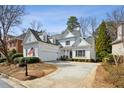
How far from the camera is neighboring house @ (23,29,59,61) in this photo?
13.5 metres

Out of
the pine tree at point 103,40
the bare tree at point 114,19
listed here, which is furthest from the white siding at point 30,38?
the pine tree at point 103,40

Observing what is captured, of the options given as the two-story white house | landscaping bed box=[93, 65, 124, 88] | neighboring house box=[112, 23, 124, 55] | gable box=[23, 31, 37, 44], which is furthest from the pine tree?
gable box=[23, 31, 37, 44]

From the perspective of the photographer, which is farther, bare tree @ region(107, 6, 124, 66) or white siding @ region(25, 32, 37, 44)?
white siding @ region(25, 32, 37, 44)

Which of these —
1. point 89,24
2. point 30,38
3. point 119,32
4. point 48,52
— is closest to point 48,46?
point 48,52

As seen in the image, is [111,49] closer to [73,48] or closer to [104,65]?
[104,65]

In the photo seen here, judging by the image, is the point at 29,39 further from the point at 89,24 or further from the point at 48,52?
the point at 89,24

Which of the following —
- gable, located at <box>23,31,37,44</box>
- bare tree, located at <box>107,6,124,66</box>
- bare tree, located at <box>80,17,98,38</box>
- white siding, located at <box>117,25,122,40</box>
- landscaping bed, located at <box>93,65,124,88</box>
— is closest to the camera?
landscaping bed, located at <box>93,65,124,88</box>

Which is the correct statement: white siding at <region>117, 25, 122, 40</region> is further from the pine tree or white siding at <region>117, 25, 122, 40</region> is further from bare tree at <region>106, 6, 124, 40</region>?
the pine tree

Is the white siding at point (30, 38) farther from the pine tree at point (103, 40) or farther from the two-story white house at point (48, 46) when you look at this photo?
the pine tree at point (103, 40)

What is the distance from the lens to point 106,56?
7.34m

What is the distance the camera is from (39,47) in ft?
45.2
